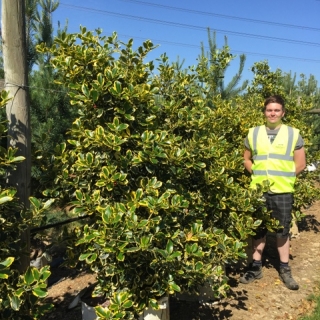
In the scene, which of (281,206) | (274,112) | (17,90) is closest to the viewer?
(17,90)

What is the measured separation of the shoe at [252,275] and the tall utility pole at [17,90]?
2.19 metres

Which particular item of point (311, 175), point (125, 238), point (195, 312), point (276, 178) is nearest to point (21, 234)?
point (125, 238)

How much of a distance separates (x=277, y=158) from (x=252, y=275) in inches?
48.0

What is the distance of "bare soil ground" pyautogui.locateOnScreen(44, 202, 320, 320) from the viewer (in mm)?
2986

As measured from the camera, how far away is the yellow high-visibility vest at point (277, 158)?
3256mm

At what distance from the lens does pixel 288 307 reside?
3.17 metres

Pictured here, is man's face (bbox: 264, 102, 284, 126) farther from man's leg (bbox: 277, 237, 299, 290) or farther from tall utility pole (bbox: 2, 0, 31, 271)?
tall utility pole (bbox: 2, 0, 31, 271)

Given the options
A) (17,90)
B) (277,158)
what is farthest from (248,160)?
(17,90)

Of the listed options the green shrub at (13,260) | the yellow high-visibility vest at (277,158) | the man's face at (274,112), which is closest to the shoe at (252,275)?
the yellow high-visibility vest at (277,158)

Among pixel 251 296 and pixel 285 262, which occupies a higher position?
pixel 285 262

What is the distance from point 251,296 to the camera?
330 cm

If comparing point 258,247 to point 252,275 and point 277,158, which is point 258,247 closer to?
point 252,275

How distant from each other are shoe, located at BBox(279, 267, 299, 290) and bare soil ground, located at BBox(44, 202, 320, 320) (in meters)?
0.04

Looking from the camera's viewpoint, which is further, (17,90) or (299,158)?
(299,158)
